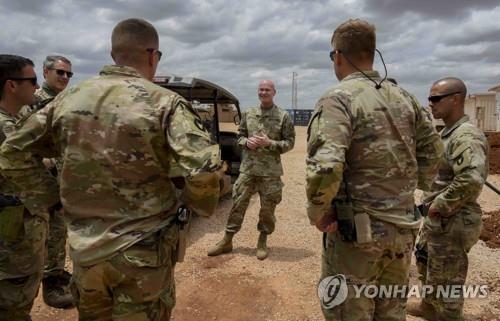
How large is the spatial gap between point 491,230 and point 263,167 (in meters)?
4.08

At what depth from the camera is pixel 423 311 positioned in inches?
149

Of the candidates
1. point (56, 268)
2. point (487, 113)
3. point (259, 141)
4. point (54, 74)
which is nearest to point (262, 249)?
point (259, 141)

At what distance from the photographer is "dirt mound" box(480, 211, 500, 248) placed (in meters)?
6.11

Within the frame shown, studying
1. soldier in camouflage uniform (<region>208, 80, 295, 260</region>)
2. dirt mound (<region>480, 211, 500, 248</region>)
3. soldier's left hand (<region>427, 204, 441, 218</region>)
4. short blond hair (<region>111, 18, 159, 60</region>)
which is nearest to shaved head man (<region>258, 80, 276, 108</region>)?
soldier in camouflage uniform (<region>208, 80, 295, 260</region>)

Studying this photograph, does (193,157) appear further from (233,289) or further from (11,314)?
(233,289)

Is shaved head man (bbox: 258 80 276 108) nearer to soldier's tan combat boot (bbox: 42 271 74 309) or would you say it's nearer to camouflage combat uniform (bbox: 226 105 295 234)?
camouflage combat uniform (bbox: 226 105 295 234)

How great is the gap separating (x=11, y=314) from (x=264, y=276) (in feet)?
8.29

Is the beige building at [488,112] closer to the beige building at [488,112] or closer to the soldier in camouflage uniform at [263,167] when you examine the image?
the beige building at [488,112]

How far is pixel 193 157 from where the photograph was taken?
6.26 ft

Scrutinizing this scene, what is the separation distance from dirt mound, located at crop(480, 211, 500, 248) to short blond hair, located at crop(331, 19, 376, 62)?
487 cm

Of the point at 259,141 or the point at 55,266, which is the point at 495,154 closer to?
the point at 259,141

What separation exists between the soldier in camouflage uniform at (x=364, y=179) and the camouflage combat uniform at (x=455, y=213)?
0.92 metres

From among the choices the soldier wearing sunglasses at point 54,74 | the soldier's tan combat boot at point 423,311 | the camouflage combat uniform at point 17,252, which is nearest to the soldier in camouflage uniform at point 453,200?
the soldier's tan combat boot at point 423,311

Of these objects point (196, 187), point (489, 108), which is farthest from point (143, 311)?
point (489, 108)
